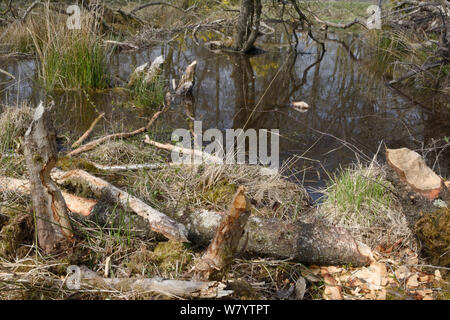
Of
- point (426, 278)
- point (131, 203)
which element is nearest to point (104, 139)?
point (131, 203)

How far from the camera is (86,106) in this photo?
531 centimetres

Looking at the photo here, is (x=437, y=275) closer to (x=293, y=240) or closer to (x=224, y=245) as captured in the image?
(x=293, y=240)

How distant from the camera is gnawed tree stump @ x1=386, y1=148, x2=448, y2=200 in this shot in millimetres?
2549

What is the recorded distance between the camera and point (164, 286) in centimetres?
201

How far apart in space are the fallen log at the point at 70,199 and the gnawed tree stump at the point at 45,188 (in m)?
0.30

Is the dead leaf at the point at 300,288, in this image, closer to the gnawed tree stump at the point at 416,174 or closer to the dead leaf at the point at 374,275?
the dead leaf at the point at 374,275

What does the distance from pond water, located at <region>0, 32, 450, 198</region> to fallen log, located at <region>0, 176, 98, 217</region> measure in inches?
58.8

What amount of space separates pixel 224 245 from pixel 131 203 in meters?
0.90

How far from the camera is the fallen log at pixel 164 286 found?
1931 mm

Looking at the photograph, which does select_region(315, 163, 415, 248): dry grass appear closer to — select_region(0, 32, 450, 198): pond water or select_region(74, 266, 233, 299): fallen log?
select_region(0, 32, 450, 198): pond water

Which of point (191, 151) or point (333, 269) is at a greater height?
point (191, 151)

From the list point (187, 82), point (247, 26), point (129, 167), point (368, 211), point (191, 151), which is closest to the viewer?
point (368, 211)

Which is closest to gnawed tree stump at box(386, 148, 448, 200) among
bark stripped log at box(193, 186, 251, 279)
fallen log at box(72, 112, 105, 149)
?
bark stripped log at box(193, 186, 251, 279)

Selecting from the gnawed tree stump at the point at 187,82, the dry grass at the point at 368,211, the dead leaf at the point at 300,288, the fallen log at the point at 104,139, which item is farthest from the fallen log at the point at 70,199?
the gnawed tree stump at the point at 187,82
